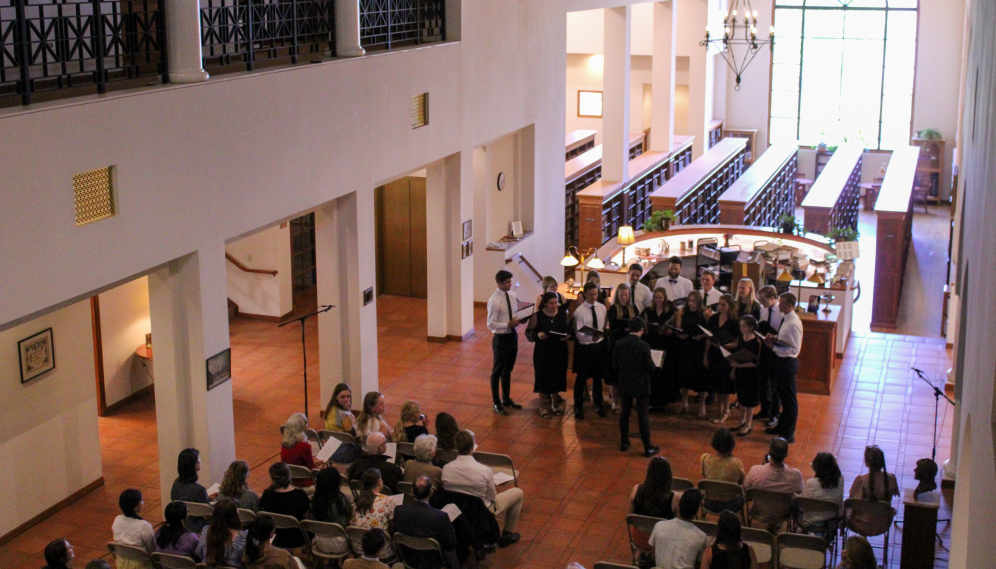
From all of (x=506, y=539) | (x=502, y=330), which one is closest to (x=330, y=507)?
(x=506, y=539)

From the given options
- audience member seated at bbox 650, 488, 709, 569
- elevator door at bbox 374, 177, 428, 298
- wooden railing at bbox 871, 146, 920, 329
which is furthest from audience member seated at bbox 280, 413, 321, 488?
wooden railing at bbox 871, 146, 920, 329

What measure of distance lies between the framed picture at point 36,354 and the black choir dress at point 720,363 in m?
6.02

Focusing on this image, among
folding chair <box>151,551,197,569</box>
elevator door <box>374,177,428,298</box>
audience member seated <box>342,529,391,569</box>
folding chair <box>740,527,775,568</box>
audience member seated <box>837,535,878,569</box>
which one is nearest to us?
audience member seated <box>837,535,878,569</box>

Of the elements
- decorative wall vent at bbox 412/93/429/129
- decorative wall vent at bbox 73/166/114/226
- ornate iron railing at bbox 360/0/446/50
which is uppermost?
ornate iron railing at bbox 360/0/446/50

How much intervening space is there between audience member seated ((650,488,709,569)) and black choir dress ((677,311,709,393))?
3.82 meters

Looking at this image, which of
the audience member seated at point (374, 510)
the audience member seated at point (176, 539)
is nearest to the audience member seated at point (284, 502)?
the audience member seated at point (374, 510)

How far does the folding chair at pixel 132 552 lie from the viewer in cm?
689

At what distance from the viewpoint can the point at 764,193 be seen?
20.7 m

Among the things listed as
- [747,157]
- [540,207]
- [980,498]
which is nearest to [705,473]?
[980,498]

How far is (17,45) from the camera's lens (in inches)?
271

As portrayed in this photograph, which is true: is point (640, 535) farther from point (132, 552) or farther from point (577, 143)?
point (577, 143)

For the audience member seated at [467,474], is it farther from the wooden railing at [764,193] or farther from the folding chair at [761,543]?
the wooden railing at [764,193]

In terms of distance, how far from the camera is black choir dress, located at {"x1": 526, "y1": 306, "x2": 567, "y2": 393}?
35.2 feet

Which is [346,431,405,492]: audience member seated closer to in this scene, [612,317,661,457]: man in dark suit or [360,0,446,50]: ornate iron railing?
[612,317,661,457]: man in dark suit
